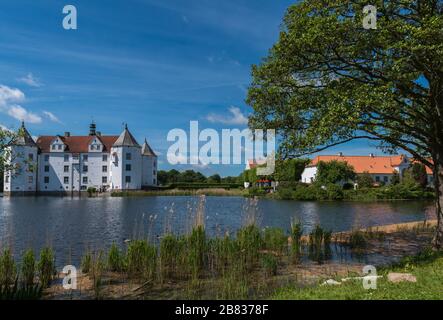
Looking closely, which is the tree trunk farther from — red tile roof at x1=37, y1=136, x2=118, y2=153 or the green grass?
red tile roof at x1=37, y1=136, x2=118, y2=153

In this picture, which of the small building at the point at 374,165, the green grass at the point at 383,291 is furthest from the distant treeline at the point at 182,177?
the green grass at the point at 383,291

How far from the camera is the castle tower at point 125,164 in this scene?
71312 mm

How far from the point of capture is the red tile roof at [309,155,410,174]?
86.8 metres

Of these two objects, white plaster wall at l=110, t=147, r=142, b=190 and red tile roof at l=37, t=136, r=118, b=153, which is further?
red tile roof at l=37, t=136, r=118, b=153

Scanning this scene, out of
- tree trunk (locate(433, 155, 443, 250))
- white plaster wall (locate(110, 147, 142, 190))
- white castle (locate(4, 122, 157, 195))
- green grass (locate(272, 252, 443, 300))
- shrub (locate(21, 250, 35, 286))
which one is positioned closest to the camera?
green grass (locate(272, 252, 443, 300))

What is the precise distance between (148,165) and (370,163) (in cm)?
4959

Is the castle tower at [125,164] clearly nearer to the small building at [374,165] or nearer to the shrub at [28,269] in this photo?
the small building at [374,165]

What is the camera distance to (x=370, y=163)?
88438 millimetres

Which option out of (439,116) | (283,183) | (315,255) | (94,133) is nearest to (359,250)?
(315,255)

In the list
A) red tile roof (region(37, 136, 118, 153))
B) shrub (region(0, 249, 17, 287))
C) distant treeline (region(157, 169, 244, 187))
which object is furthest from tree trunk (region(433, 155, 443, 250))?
distant treeline (region(157, 169, 244, 187))

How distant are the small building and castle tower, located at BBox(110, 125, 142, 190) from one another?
37747 millimetres

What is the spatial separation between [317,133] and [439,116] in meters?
4.47

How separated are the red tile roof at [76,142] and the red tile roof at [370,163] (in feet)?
144

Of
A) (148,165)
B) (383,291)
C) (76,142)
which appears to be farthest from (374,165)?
(383,291)
